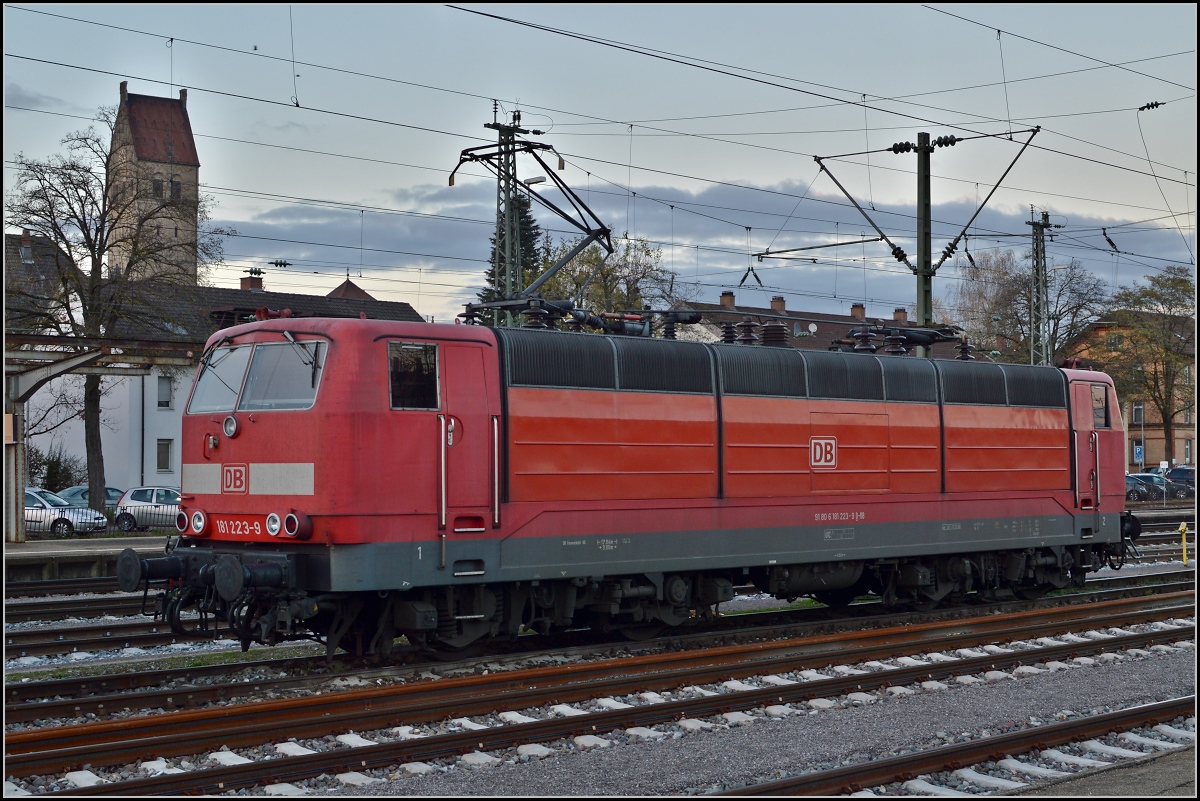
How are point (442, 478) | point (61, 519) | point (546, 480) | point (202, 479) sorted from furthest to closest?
1. point (61, 519)
2. point (546, 480)
3. point (202, 479)
4. point (442, 478)

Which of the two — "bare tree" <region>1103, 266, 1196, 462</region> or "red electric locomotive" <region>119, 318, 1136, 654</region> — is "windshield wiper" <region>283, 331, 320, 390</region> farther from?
"bare tree" <region>1103, 266, 1196, 462</region>

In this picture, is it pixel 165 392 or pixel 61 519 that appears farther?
pixel 165 392

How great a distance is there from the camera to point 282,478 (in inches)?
452

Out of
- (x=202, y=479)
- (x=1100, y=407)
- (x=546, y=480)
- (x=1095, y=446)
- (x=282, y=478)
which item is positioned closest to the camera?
(x=282, y=478)

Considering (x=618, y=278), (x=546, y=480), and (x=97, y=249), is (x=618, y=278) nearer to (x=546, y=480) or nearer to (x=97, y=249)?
(x=97, y=249)

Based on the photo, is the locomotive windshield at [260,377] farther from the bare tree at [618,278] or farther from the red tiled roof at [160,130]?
the red tiled roof at [160,130]

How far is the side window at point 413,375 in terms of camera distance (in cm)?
1166

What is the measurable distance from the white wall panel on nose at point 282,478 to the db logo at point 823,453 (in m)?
6.59

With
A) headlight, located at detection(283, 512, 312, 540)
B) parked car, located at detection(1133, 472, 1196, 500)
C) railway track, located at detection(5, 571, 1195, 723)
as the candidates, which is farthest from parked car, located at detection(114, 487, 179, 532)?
parked car, located at detection(1133, 472, 1196, 500)

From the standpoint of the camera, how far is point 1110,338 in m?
59.9

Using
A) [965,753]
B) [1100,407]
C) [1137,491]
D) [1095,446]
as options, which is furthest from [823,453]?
[1137,491]

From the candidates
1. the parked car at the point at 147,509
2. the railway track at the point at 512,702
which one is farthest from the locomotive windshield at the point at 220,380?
the parked car at the point at 147,509

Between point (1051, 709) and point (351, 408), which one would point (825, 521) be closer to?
point (1051, 709)

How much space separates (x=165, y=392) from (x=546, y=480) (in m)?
46.0
